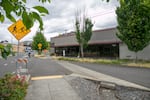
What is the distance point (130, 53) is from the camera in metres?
36.4

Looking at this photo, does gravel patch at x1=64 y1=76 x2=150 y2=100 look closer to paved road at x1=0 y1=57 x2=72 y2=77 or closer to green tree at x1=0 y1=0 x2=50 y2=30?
paved road at x1=0 y1=57 x2=72 y2=77

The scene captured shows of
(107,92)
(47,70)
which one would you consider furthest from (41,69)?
(107,92)

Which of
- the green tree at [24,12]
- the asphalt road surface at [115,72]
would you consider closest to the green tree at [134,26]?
the asphalt road surface at [115,72]

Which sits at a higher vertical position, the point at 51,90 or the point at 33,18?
the point at 33,18

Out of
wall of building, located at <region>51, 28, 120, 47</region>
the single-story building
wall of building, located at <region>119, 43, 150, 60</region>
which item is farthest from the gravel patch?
wall of building, located at <region>51, 28, 120, 47</region>

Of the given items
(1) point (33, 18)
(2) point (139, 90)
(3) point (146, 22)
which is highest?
(3) point (146, 22)

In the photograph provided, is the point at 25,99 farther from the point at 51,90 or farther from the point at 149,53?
the point at 149,53

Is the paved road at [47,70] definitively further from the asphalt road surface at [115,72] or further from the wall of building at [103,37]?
the wall of building at [103,37]

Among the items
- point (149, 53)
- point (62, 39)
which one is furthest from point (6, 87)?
point (62, 39)

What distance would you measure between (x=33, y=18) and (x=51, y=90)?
9.05 meters

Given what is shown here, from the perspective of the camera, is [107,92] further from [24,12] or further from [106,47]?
[106,47]

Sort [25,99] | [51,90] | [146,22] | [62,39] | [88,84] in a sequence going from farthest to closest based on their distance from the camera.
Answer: [62,39]
[146,22]
[88,84]
[51,90]
[25,99]

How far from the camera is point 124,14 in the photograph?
29719 millimetres

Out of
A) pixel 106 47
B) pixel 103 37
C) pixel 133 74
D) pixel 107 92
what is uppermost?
pixel 103 37
